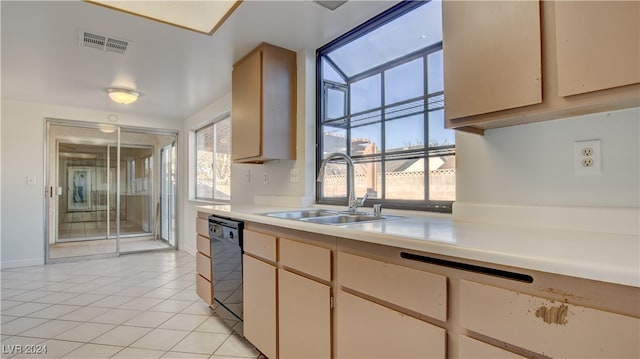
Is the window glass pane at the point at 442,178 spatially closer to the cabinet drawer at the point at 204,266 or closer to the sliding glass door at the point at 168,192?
the cabinet drawer at the point at 204,266

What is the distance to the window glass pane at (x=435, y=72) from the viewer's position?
1748 mm

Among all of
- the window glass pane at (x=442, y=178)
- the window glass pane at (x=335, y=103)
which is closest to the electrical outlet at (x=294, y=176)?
the window glass pane at (x=335, y=103)

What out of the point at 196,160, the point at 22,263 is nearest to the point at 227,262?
→ the point at 196,160

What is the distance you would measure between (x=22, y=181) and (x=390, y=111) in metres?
4.84

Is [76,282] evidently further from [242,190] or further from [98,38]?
[98,38]

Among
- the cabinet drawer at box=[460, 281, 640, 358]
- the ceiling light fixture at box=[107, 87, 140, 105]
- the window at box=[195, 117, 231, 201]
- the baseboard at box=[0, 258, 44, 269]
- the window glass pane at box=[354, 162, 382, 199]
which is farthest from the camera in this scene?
the window at box=[195, 117, 231, 201]

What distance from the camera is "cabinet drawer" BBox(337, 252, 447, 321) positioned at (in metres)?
0.95

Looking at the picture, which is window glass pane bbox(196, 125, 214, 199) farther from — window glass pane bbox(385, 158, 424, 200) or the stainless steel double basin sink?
window glass pane bbox(385, 158, 424, 200)

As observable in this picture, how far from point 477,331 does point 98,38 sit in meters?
2.93

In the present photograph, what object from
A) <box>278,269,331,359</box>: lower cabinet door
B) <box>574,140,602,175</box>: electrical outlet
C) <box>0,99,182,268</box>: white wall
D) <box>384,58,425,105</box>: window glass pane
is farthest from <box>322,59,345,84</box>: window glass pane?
<box>0,99,182,268</box>: white wall

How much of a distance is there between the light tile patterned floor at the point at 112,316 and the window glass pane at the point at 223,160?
1.05m

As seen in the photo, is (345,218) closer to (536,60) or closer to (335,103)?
(335,103)

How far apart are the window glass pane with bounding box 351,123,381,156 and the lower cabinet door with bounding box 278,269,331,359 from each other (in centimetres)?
105

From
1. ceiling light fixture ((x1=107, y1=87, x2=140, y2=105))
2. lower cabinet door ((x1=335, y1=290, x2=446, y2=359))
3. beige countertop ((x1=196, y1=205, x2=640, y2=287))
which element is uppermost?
ceiling light fixture ((x1=107, y1=87, x2=140, y2=105))
